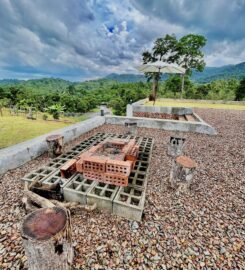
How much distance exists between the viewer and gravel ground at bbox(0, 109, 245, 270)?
166 cm

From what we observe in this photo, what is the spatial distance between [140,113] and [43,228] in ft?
30.9

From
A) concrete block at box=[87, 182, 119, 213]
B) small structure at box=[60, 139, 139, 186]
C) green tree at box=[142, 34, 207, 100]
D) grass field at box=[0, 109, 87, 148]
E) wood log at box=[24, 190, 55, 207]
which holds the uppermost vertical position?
green tree at box=[142, 34, 207, 100]

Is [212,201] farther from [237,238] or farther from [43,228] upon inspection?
[43,228]

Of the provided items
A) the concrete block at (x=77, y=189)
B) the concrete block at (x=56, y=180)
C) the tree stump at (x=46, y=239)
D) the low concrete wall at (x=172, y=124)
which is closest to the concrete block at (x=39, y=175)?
the concrete block at (x=56, y=180)

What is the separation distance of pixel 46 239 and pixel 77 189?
132 cm

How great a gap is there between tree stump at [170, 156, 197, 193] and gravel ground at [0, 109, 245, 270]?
142 mm

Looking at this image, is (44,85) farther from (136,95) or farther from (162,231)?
(162,231)

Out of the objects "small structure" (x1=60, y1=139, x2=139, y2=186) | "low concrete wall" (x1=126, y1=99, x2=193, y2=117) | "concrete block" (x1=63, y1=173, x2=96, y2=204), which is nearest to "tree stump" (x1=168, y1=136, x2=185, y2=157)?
"small structure" (x1=60, y1=139, x2=139, y2=186)

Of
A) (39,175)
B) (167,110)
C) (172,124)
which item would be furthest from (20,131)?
(167,110)

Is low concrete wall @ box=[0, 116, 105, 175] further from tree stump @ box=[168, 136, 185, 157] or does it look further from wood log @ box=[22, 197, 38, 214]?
tree stump @ box=[168, 136, 185, 157]

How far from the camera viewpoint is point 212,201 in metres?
2.55

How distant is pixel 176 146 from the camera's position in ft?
13.1

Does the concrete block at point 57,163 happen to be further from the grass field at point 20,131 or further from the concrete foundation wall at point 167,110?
the concrete foundation wall at point 167,110

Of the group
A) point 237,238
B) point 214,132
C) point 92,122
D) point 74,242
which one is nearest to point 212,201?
point 237,238
